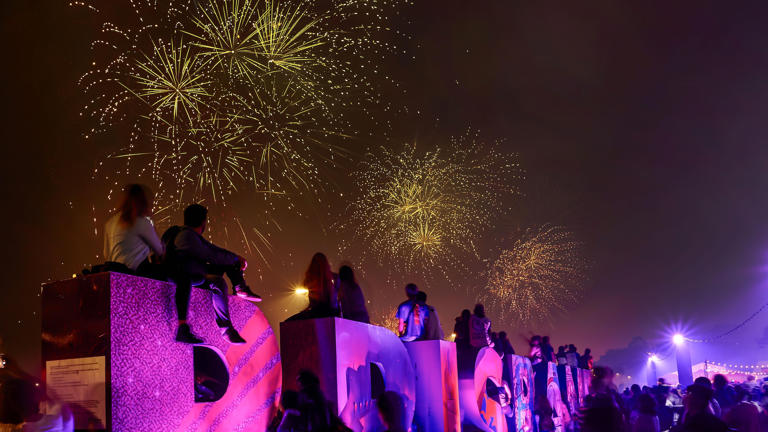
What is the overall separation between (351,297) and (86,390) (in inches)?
215

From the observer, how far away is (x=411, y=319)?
526 inches

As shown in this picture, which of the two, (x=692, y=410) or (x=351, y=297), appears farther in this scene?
(x=351, y=297)

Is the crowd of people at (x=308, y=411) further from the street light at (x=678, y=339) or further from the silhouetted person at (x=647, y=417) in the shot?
the street light at (x=678, y=339)

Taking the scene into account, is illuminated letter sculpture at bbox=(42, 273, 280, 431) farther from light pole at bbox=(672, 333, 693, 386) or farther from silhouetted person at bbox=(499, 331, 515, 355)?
light pole at bbox=(672, 333, 693, 386)

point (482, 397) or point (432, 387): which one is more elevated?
point (432, 387)

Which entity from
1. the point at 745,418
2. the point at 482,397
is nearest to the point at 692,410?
the point at 745,418

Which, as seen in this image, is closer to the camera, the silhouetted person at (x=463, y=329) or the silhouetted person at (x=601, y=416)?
the silhouetted person at (x=601, y=416)

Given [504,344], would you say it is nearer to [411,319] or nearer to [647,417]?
[411,319]

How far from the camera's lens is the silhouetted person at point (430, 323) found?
13.4m

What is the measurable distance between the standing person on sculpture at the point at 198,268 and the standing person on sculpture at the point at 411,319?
5.73 metres

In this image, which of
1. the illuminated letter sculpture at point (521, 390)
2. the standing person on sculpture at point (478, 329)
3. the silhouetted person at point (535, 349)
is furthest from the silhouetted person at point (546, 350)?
the standing person on sculpture at point (478, 329)

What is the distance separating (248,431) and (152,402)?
67.5 inches

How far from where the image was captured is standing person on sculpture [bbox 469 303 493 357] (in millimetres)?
15820

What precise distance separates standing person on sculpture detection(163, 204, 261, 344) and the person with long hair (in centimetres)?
27
